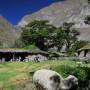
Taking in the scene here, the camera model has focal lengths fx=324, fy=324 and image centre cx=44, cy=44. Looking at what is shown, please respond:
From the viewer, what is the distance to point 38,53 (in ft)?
245

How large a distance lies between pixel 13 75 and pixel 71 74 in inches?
305

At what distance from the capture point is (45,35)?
106875 millimetres

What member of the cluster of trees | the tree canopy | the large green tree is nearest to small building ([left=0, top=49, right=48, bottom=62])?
the cluster of trees

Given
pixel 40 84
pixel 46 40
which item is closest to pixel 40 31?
pixel 46 40

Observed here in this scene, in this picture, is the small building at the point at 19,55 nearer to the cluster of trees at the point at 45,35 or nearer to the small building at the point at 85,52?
the small building at the point at 85,52

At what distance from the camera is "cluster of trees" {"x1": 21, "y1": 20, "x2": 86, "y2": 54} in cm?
10600

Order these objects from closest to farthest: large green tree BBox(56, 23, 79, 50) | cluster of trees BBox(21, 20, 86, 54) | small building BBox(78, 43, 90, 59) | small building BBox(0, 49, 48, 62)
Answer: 1. small building BBox(0, 49, 48, 62)
2. small building BBox(78, 43, 90, 59)
3. cluster of trees BBox(21, 20, 86, 54)
4. large green tree BBox(56, 23, 79, 50)

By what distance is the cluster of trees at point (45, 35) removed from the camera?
10600 cm

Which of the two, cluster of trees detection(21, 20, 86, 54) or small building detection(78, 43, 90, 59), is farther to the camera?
cluster of trees detection(21, 20, 86, 54)

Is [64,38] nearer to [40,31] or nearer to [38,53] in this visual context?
[40,31]

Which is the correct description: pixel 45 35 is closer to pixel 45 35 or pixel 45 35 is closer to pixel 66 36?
pixel 45 35

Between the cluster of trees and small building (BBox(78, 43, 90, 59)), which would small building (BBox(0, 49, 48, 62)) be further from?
the cluster of trees

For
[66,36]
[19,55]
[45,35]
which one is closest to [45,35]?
[45,35]

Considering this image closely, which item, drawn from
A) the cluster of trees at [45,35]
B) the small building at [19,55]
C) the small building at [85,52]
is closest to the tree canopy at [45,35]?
the cluster of trees at [45,35]
